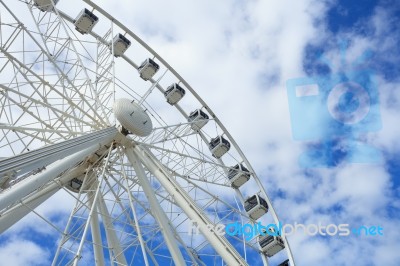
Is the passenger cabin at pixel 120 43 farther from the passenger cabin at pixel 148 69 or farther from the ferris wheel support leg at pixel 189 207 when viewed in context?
the ferris wheel support leg at pixel 189 207

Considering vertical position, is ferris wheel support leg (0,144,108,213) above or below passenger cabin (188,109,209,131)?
below

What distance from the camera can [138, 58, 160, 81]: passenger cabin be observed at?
21078 mm

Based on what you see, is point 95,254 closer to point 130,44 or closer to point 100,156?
point 100,156

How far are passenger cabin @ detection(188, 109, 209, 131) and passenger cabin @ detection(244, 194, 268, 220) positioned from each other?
3.59m

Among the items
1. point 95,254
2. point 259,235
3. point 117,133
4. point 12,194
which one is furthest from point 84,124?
point 259,235

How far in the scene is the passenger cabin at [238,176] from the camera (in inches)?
858

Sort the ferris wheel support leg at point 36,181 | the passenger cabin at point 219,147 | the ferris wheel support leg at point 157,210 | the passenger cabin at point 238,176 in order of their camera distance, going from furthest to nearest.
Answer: the passenger cabin at point 219,147 → the passenger cabin at point 238,176 → the ferris wheel support leg at point 157,210 → the ferris wheel support leg at point 36,181

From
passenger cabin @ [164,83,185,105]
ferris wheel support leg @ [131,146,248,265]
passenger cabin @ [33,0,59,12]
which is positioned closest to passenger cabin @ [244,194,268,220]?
passenger cabin @ [164,83,185,105]

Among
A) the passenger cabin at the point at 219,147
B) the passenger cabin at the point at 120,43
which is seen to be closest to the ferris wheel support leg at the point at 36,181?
the passenger cabin at the point at 120,43

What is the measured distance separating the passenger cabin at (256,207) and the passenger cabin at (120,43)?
7710 mm

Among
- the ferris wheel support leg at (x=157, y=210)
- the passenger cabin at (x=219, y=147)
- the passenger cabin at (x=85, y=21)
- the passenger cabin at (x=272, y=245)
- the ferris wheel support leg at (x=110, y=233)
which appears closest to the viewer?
the ferris wheel support leg at (x=157, y=210)

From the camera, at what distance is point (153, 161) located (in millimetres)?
17172

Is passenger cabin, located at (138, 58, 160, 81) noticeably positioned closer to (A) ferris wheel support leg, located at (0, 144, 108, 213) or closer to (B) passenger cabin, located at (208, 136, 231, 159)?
(B) passenger cabin, located at (208, 136, 231, 159)

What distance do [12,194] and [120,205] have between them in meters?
5.85
